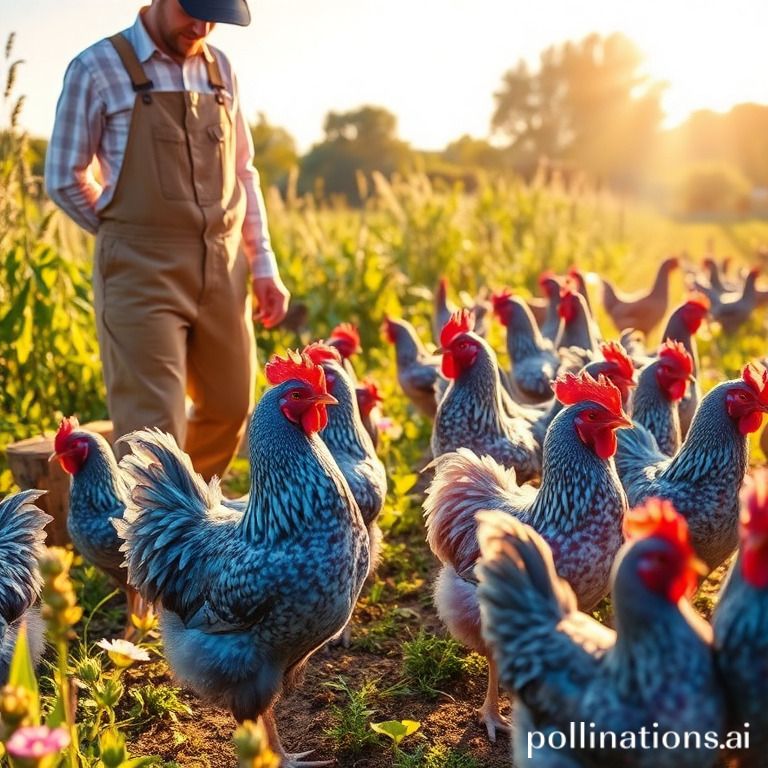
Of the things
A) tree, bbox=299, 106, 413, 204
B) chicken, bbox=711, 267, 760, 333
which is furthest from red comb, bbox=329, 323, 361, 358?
tree, bbox=299, 106, 413, 204

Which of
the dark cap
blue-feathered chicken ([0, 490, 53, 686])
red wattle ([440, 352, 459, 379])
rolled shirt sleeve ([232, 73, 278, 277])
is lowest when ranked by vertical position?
blue-feathered chicken ([0, 490, 53, 686])

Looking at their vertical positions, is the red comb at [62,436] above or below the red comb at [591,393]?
below

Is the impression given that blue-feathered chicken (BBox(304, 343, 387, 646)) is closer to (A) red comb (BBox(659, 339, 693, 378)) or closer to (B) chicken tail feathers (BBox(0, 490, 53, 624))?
(B) chicken tail feathers (BBox(0, 490, 53, 624))

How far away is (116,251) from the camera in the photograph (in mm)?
3709

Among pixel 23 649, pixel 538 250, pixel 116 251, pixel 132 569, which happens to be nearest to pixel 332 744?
pixel 132 569

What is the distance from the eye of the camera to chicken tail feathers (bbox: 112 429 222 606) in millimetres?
2605

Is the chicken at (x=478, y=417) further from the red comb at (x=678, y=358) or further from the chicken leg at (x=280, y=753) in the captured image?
the chicken leg at (x=280, y=753)

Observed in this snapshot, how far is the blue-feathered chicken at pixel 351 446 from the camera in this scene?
3.41 meters

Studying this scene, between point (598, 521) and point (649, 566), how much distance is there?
920 mm

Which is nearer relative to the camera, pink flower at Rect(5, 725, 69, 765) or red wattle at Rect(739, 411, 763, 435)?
pink flower at Rect(5, 725, 69, 765)

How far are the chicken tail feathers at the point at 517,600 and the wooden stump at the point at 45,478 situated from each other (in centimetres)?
282

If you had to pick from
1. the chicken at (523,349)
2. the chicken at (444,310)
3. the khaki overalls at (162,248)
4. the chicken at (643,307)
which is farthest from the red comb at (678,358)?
the chicken at (643,307)

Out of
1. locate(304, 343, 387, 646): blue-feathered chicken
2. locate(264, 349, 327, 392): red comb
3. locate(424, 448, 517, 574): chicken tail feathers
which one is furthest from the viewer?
locate(304, 343, 387, 646): blue-feathered chicken

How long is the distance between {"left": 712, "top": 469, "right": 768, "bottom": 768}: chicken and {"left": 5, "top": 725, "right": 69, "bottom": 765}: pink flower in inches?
56.0
